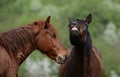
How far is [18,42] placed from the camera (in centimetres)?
1406

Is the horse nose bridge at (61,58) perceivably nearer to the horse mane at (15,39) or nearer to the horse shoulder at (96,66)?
the horse mane at (15,39)

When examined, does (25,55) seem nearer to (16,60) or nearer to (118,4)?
(16,60)

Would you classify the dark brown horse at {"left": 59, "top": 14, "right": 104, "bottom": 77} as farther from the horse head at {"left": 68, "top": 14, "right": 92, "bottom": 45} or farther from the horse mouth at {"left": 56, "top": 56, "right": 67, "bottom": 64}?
the horse mouth at {"left": 56, "top": 56, "right": 67, "bottom": 64}

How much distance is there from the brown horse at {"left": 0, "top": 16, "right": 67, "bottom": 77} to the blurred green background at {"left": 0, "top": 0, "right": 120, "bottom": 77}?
26.7m

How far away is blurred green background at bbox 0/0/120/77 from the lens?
142 feet

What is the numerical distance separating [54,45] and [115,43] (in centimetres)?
3646

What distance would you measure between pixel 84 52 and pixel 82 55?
10 cm

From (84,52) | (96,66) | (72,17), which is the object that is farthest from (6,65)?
(72,17)

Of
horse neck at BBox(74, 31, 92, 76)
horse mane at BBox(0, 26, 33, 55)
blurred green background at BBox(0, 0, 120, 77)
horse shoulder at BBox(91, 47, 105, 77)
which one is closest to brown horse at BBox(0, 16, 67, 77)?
horse mane at BBox(0, 26, 33, 55)

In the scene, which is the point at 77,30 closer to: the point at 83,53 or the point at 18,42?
the point at 83,53

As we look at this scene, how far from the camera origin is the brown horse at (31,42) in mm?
13914

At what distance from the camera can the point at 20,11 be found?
56.5 m

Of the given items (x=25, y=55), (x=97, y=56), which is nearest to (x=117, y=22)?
(x=97, y=56)

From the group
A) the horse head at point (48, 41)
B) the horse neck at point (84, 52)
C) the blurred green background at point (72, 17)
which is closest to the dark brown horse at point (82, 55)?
the horse neck at point (84, 52)
